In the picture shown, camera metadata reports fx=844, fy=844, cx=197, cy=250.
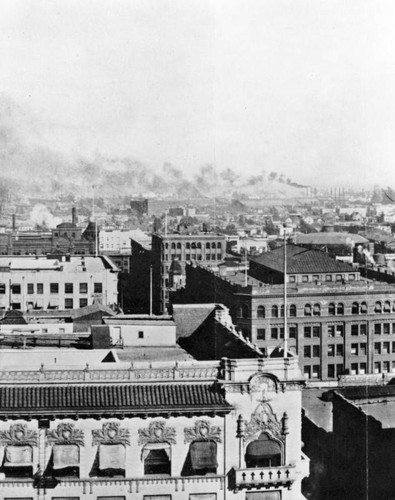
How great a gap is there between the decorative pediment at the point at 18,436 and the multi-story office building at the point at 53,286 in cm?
6721

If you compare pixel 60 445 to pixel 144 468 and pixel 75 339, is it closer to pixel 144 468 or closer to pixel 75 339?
pixel 144 468

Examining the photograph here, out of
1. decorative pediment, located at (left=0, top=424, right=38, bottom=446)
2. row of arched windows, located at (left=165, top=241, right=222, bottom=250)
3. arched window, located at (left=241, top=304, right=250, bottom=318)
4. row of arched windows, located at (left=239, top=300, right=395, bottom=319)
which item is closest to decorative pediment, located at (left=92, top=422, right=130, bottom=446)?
decorative pediment, located at (left=0, top=424, right=38, bottom=446)

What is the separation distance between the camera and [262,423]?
112ft

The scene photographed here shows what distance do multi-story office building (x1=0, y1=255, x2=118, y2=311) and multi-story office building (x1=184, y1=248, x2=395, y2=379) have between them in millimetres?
17179

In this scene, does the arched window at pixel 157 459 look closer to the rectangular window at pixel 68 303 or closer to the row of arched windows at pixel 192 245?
the rectangular window at pixel 68 303

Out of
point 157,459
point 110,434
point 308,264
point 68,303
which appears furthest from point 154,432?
point 308,264

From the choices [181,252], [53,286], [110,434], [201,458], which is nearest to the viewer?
[110,434]

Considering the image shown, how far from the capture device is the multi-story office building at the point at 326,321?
8856 cm

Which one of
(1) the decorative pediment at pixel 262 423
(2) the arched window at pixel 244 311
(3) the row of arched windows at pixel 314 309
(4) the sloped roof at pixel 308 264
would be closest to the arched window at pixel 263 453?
(1) the decorative pediment at pixel 262 423

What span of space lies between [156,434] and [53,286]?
231 ft

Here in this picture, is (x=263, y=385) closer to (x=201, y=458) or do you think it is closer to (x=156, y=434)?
(x=201, y=458)

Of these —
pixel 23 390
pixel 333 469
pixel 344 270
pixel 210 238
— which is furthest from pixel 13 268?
pixel 23 390

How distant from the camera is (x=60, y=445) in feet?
107

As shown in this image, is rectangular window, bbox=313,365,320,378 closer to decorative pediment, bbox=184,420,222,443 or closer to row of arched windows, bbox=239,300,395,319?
row of arched windows, bbox=239,300,395,319
